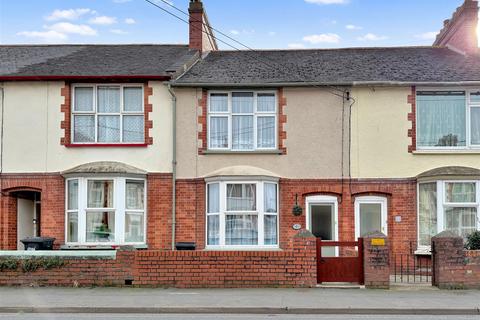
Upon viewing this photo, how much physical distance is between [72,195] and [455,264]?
11651mm

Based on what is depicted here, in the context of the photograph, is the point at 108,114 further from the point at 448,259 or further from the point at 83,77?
the point at 448,259

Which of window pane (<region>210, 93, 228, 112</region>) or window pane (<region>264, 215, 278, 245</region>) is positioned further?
window pane (<region>210, 93, 228, 112</region>)

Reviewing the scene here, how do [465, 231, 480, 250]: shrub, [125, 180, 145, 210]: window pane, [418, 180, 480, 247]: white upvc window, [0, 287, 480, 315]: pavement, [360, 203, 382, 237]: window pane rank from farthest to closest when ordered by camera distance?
[360, 203, 382, 237]: window pane
[125, 180, 145, 210]: window pane
[418, 180, 480, 247]: white upvc window
[465, 231, 480, 250]: shrub
[0, 287, 480, 315]: pavement

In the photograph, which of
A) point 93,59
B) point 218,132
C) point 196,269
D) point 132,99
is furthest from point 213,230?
point 93,59

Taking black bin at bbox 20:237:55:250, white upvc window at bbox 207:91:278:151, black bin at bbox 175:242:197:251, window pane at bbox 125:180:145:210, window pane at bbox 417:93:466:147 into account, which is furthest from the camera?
white upvc window at bbox 207:91:278:151

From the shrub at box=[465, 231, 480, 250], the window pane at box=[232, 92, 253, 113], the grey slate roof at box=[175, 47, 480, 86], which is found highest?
the grey slate roof at box=[175, 47, 480, 86]

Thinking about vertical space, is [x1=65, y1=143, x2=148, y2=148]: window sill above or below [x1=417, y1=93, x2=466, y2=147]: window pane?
below

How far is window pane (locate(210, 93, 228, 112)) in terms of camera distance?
20.9m

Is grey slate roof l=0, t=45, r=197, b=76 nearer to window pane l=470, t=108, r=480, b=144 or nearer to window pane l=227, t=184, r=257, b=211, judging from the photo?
window pane l=227, t=184, r=257, b=211

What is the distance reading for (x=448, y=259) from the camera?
15.7 meters

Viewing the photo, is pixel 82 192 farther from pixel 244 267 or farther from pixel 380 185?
pixel 380 185

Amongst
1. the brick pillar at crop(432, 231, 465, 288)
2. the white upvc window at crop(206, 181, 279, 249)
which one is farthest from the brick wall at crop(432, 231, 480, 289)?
the white upvc window at crop(206, 181, 279, 249)

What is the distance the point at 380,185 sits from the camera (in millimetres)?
20344

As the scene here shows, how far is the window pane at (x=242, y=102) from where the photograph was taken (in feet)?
68.6
